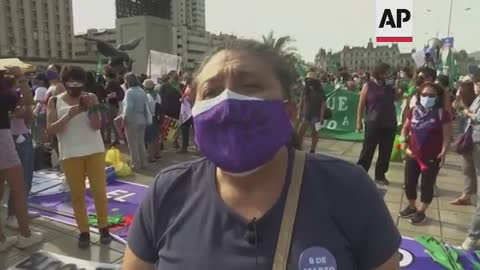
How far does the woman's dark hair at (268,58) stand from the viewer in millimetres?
1379

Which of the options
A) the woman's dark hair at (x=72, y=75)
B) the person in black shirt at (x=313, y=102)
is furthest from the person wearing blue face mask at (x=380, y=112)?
the woman's dark hair at (x=72, y=75)

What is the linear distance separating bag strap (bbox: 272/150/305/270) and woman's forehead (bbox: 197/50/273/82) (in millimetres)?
335

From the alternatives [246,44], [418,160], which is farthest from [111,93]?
[246,44]

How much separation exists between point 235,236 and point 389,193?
570cm

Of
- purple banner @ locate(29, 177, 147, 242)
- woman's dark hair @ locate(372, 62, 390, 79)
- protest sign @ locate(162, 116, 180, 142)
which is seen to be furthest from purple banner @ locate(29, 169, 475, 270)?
Answer: woman's dark hair @ locate(372, 62, 390, 79)

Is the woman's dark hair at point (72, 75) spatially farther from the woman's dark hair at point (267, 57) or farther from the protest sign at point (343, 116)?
the protest sign at point (343, 116)

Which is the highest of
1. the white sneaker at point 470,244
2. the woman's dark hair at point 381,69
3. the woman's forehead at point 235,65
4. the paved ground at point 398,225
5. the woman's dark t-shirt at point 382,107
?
the woman's forehead at point 235,65

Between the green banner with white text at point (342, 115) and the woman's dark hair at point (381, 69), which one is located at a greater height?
the woman's dark hair at point (381, 69)

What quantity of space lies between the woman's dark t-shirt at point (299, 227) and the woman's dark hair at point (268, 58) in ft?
0.86

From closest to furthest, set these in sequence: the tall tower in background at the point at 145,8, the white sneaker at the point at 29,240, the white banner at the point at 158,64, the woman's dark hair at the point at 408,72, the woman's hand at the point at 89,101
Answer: the woman's hand at the point at 89,101
the white sneaker at the point at 29,240
the woman's dark hair at the point at 408,72
the white banner at the point at 158,64
the tall tower in background at the point at 145,8

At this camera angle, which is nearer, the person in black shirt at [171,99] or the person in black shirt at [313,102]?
the person in black shirt at [313,102]

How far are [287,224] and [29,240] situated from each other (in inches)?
159

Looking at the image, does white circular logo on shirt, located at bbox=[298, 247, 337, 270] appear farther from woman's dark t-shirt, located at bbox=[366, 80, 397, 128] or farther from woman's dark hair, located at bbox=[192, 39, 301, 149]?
woman's dark t-shirt, located at bbox=[366, 80, 397, 128]

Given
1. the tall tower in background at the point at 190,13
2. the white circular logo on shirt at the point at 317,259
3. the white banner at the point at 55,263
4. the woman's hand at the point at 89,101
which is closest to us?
the white circular logo on shirt at the point at 317,259
